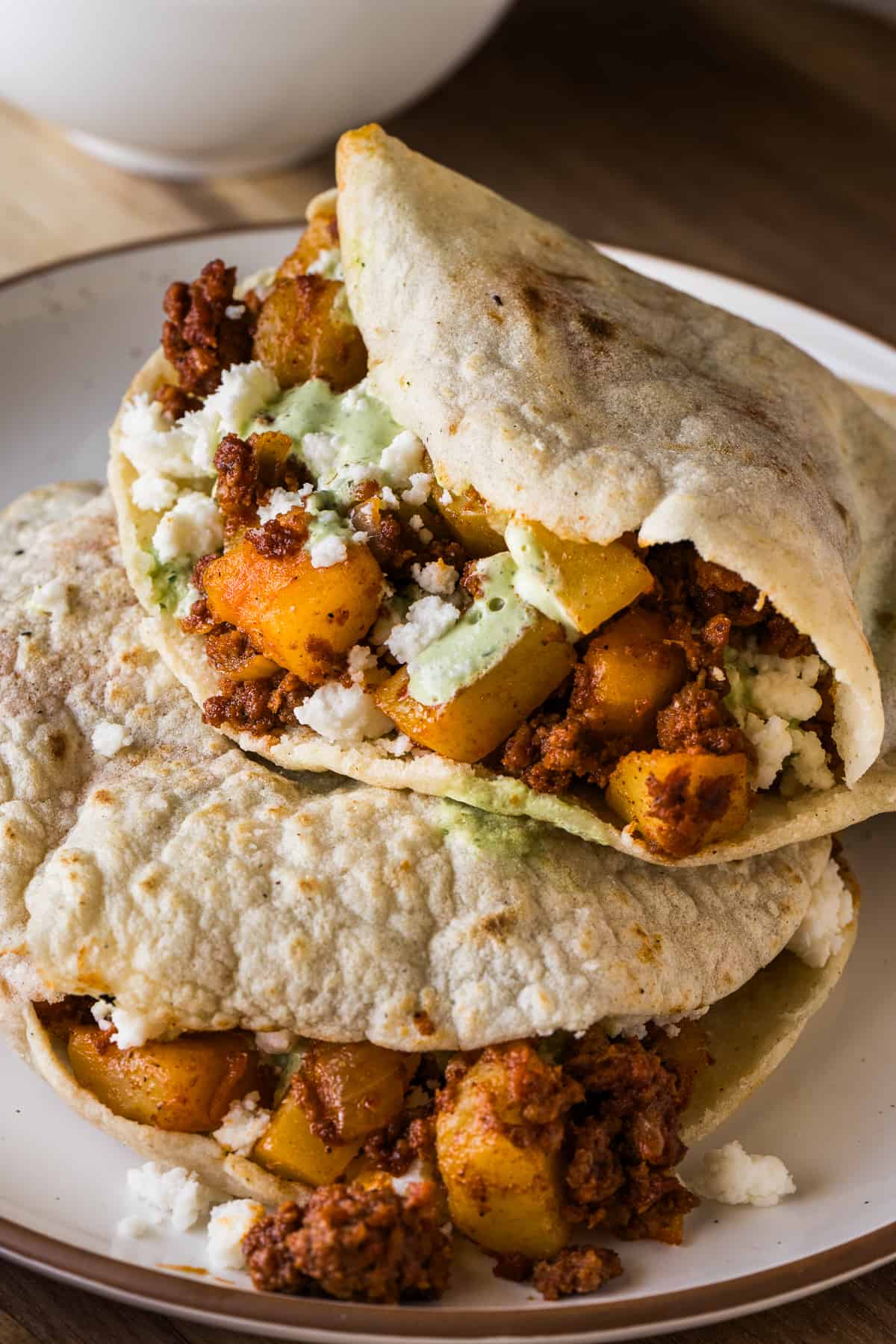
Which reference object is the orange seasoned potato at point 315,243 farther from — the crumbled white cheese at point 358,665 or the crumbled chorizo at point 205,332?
the crumbled white cheese at point 358,665

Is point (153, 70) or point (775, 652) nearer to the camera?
point (775, 652)

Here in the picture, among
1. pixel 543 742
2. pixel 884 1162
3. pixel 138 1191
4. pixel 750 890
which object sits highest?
pixel 543 742

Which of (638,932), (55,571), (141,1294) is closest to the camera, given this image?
(141,1294)

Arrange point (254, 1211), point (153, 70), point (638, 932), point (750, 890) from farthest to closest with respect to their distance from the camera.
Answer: point (153, 70), point (750, 890), point (638, 932), point (254, 1211)

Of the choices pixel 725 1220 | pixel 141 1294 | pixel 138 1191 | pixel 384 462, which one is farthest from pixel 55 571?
pixel 725 1220

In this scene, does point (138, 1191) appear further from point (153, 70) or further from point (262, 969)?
point (153, 70)

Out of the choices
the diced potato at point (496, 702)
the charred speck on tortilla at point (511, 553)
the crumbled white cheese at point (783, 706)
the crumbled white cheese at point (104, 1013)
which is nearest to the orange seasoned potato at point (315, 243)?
the charred speck on tortilla at point (511, 553)

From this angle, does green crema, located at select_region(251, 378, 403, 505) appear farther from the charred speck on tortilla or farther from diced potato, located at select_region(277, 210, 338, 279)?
diced potato, located at select_region(277, 210, 338, 279)

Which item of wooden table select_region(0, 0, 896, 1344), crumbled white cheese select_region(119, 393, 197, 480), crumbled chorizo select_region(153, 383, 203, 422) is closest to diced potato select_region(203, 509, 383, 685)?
crumbled white cheese select_region(119, 393, 197, 480)
